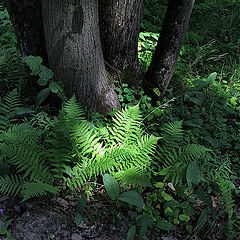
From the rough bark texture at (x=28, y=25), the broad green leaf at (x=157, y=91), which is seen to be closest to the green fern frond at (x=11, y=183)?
the rough bark texture at (x=28, y=25)

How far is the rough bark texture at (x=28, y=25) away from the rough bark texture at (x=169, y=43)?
1.56 meters

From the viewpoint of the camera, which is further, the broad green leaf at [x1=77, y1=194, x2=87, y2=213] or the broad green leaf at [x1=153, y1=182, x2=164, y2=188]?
the broad green leaf at [x1=153, y1=182, x2=164, y2=188]

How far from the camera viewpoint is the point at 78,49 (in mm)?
2338

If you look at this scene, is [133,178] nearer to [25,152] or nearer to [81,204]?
[81,204]

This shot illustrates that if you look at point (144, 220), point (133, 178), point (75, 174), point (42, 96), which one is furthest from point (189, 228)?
point (42, 96)

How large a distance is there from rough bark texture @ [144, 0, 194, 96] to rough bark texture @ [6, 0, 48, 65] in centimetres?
156

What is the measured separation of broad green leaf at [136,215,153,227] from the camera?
6.29ft

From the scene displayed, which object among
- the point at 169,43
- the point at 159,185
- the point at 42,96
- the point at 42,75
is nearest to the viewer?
the point at 159,185

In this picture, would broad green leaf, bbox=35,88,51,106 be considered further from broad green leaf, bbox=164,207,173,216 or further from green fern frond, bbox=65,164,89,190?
broad green leaf, bbox=164,207,173,216

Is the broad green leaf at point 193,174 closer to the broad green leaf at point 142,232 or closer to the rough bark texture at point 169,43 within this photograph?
the broad green leaf at point 142,232

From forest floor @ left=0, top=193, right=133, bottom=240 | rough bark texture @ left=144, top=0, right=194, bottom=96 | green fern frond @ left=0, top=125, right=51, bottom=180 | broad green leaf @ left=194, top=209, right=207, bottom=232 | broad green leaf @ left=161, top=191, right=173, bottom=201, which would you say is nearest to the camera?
forest floor @ left=0, top=193, right=133, bottom=240

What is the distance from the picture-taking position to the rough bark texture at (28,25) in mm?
2299

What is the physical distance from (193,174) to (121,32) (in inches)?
76.3

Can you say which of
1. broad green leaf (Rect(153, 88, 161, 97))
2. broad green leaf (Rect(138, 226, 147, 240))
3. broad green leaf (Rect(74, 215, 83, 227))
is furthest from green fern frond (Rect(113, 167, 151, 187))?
broad green leaf (Rect(153, 88, 161, 97))
